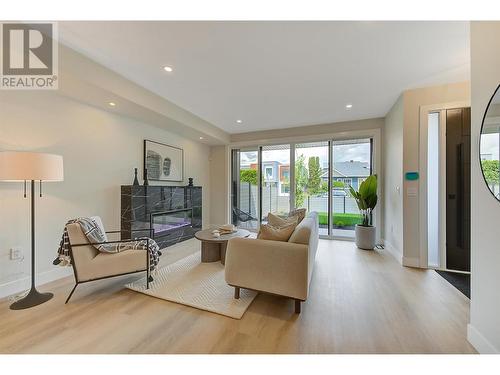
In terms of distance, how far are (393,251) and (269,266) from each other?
2793 mm

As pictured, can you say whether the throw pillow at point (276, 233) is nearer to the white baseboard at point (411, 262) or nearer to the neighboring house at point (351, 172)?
the white baseboard at point (411, 262)

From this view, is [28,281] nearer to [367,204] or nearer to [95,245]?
[95,245]

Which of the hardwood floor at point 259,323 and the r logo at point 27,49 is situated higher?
the r logo at point 27,49

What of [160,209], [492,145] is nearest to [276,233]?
[492,145]

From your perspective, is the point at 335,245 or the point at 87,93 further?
the point at 335,245

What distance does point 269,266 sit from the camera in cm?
193

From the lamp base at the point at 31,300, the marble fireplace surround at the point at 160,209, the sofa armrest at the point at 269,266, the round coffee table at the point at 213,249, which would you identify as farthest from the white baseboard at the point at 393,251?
the lamp base at the point at 31,300

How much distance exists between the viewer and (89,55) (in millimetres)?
2209

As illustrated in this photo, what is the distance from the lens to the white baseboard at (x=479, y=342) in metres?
1.32
